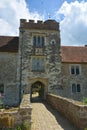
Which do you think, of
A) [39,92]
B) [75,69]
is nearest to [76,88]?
[75,69]

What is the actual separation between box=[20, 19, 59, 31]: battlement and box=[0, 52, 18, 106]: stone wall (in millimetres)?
4459

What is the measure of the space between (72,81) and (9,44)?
31.4 ft

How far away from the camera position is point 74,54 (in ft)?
94.1

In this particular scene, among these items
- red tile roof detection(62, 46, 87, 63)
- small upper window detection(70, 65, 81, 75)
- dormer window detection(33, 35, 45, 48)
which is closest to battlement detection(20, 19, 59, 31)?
dormer window detection(33, 35, 45, 48)

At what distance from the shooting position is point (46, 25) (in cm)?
2661

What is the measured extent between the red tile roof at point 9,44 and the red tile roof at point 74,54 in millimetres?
6654

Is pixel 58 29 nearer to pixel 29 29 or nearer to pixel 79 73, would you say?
pixel 29 29

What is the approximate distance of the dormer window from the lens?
2575 cm

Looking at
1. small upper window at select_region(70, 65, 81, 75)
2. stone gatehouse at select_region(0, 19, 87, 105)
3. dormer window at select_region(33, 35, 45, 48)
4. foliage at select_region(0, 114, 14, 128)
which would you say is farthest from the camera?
small upper window at select_region(70, 65, 81, 75)

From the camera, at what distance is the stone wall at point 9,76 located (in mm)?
24266

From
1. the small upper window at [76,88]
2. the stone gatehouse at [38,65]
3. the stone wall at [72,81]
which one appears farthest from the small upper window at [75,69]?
the small upper window at [76,88]

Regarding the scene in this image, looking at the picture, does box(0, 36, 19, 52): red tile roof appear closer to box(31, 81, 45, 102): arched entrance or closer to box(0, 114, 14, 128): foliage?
box(31, 81, 45, 102): arched entrance

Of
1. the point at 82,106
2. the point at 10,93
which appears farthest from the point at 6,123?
the point at 10,93

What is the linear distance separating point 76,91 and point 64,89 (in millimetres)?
1658
